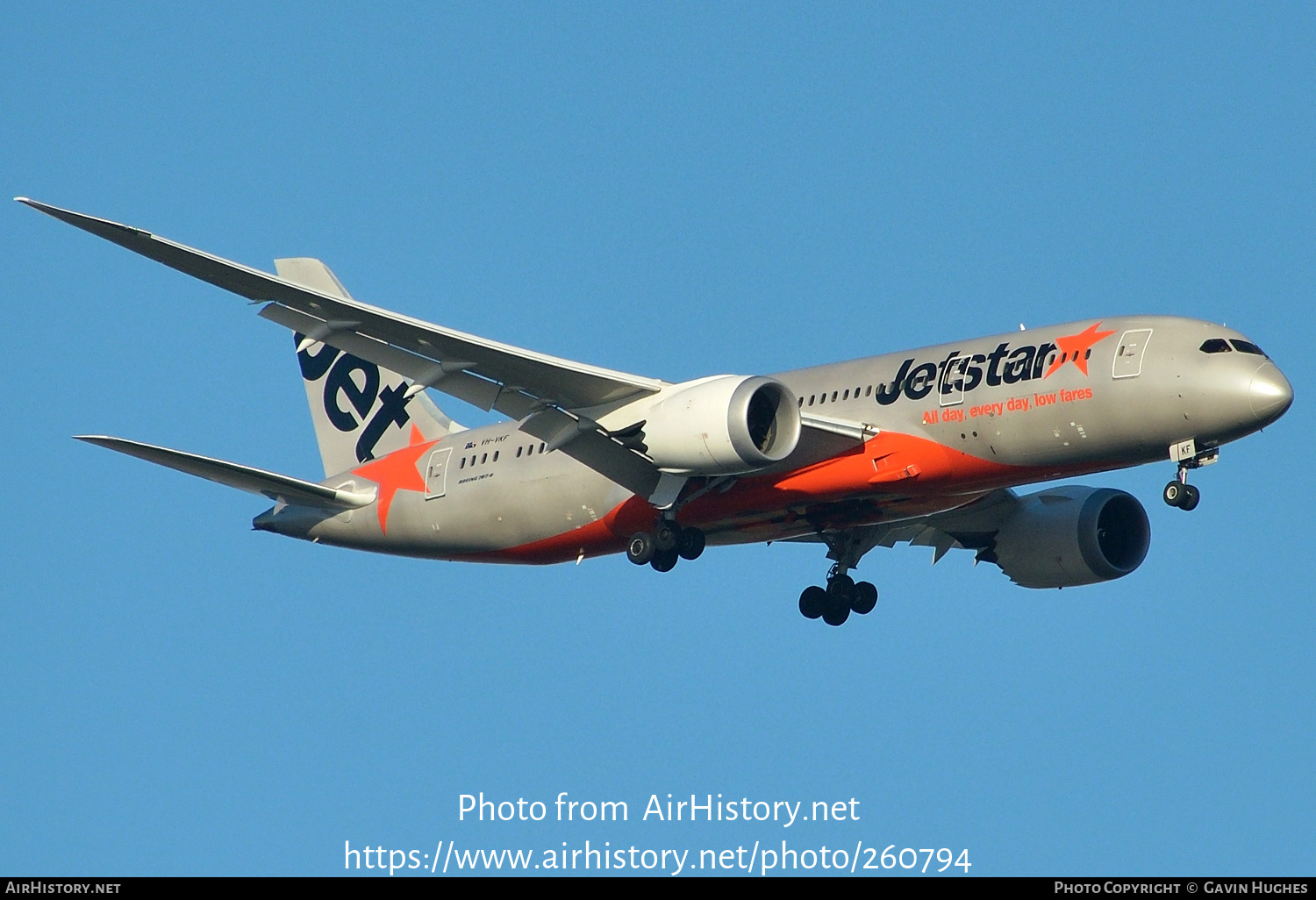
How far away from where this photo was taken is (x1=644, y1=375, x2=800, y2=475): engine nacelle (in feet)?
111

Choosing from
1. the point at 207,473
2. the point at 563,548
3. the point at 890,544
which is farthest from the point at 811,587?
the point at 207,473

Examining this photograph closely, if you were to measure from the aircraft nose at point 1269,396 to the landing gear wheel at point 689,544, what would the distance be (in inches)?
434

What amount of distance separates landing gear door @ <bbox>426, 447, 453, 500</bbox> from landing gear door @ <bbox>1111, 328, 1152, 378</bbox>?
1497cm

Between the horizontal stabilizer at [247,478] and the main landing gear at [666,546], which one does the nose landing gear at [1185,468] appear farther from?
the horizontal stabilizer at [247,478]

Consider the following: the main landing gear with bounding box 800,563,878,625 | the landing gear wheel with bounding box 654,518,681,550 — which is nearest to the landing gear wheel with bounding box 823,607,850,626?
the main landing gear with bounding box 800,563,878,625

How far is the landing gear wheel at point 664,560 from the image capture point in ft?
120

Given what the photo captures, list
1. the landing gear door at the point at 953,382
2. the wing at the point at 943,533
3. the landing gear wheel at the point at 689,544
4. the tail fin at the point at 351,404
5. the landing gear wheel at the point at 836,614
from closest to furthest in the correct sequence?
the landing gear door at the point at 953,382 < the landing gear wheel at the point at 689,544 < the wing at the point at 943,533 < the landing gear wheel at the point at 836,614 < the tail fin at the point at 351,404

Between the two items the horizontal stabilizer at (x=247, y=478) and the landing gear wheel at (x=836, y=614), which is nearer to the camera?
the horizontal stabilizer at (x=247, y=478)

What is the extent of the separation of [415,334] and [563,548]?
23.0 feet

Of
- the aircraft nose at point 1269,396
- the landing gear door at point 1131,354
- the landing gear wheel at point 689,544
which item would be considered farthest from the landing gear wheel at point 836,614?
the aircraft nose at point 1269,396

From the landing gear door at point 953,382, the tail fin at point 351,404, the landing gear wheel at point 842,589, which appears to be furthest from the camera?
the tail fin at point 351,404

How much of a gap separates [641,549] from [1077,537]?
1022cm

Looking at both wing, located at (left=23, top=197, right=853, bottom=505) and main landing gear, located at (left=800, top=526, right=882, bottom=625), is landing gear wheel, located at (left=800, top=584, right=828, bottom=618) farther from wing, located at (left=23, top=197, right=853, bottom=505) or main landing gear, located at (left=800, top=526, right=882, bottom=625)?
wing, located at (left=23, top=197, right=853, bottom=505)

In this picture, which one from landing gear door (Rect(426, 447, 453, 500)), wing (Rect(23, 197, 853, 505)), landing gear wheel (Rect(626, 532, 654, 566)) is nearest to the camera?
wing (Rect(23, 197, 853, 505))
